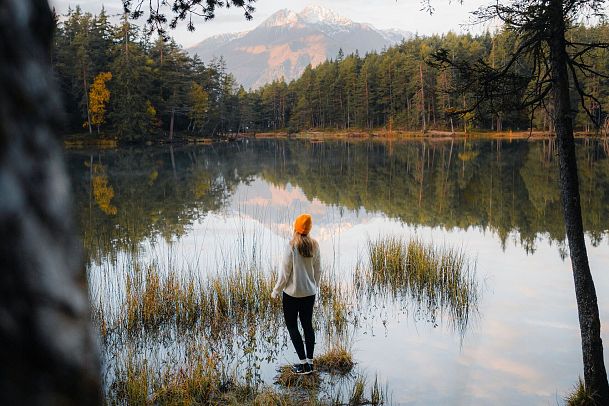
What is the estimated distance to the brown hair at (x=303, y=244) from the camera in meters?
7.22

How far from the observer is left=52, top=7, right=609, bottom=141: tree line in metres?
65.9

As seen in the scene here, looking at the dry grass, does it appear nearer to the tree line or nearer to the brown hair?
the brown hair

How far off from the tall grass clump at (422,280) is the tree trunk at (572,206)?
3.72m

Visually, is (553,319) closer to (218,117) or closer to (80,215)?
(80,215)

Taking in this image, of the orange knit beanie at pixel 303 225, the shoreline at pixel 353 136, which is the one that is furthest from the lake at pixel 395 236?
the shoreline at pixel 353 136

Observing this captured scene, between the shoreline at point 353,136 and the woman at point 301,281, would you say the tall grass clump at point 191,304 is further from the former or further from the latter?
the shoreline at point 353,136

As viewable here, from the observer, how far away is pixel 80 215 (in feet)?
72.4

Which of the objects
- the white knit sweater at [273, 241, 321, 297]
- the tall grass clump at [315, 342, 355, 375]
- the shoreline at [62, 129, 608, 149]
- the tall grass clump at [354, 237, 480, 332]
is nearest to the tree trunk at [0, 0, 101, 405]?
the white knit sweater at [273, 241, 321, 297]

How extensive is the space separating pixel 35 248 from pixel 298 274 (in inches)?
268

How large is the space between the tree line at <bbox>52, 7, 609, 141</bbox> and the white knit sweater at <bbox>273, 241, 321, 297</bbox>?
79.4 feet

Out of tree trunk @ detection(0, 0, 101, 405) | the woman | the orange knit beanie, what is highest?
tree trunk @ detection(0, 0, 101, 405)

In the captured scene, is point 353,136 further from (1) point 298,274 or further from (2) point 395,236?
(1) point 298,274

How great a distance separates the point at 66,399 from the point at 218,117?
90.9 m

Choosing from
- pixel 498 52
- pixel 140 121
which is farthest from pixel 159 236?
pixel 498 52
